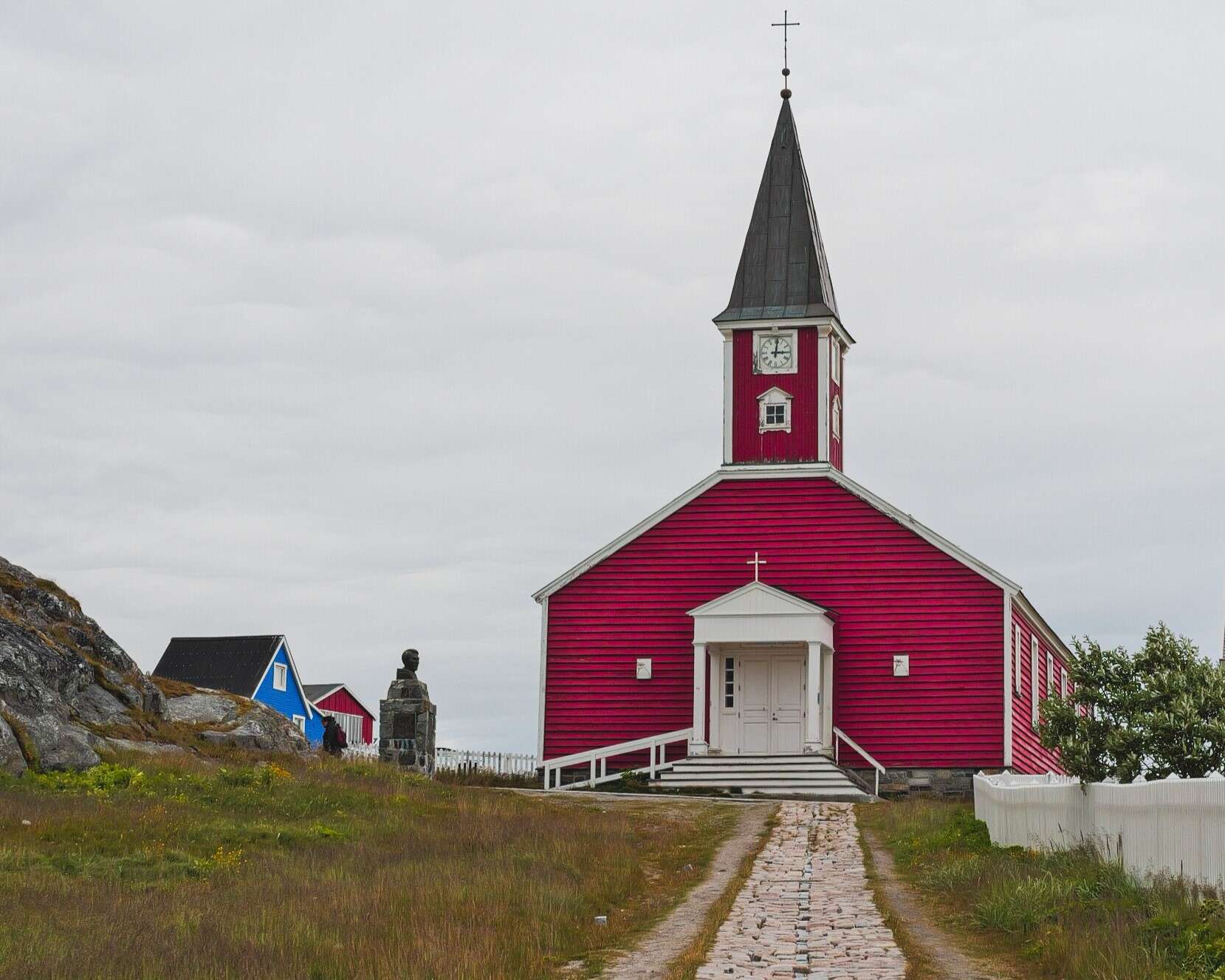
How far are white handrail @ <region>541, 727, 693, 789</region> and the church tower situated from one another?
6.33 metres

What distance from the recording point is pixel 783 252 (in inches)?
1539

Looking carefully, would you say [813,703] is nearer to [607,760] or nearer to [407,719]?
[607,760]

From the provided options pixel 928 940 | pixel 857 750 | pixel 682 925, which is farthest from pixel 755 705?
pixel 928 940

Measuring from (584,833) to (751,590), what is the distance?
43.9 feet

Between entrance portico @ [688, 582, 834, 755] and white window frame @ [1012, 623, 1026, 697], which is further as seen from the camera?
white window frame @ [1012, 623, 1026, 697]

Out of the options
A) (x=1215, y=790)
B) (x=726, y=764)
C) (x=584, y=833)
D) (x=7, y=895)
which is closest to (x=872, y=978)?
(x=1215, y=790)

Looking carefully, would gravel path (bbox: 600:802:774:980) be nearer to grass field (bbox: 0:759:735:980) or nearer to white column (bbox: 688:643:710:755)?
grass field (bbox: 0:759:735:980)

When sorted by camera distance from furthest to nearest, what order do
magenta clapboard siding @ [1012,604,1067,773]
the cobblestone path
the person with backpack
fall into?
magenta clapboard siding @ [1012,604,1067,773] → the person with backpack → the cobblestone path

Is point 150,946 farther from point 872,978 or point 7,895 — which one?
point 872,978

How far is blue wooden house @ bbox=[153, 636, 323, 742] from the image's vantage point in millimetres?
59125

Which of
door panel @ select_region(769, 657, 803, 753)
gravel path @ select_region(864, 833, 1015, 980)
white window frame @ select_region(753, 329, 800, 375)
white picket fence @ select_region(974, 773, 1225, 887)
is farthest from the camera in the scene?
white window frame @ select_region(753, 329, 800, 375)

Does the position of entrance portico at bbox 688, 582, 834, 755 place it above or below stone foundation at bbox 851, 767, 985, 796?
above

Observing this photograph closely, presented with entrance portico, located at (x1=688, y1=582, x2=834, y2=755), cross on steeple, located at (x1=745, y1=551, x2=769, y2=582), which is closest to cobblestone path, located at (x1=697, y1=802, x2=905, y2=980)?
entrance portico, located at (x1=688, y1=582, x2=834, y2=755)

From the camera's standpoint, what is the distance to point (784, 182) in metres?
40.4
